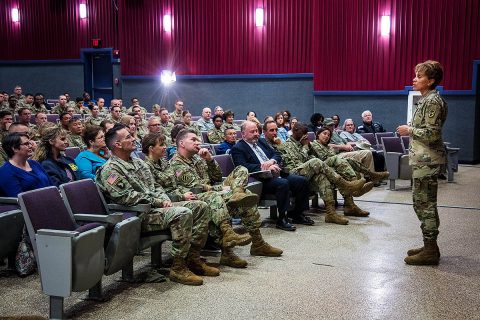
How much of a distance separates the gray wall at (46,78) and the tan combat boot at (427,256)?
13671 millimetres

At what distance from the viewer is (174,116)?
1177cm

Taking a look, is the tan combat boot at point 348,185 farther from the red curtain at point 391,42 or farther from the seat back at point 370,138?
the red curtain at point 391,42

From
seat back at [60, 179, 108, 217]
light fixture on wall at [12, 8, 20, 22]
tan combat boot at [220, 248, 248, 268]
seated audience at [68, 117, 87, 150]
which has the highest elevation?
light fixture on wall at [12, 8, 20, 22]

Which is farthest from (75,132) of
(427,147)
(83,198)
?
(427,147)

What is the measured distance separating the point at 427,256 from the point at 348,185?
185 cm

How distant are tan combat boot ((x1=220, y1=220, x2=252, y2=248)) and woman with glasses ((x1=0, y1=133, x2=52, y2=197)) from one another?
4.66ft

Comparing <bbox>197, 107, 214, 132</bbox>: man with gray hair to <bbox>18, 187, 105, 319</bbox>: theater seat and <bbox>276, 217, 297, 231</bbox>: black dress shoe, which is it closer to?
<bbox>276, 217, 297, 231</bbox>: black dress shoe

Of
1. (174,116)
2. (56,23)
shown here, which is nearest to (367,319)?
(174,116)

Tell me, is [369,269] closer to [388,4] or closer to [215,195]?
[215,195]

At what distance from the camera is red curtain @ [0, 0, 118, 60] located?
52.1 ft

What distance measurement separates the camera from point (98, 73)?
16344mm

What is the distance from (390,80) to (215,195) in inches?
331

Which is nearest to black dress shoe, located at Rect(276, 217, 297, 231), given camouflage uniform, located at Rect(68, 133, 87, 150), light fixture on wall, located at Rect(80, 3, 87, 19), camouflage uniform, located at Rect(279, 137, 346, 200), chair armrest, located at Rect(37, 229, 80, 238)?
camouflage uniform, located at Rect(279, 137, 346, 200)

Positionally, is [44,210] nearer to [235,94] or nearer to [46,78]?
[235,94]
